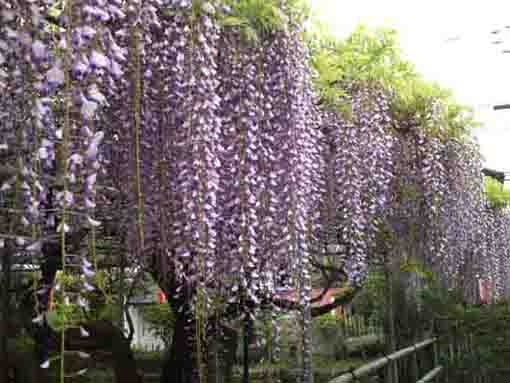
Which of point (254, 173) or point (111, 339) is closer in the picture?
point (254, 173)

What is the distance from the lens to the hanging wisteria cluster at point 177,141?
1.75 m

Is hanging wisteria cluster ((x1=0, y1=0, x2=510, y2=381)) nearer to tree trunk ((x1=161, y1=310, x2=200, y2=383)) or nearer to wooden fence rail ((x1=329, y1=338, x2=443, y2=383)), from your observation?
wooden fence rail ((x1=329, y1=338, x2=443, y2=383))

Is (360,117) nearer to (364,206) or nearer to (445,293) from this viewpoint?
(364,206)

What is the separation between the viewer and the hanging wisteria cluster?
1.75m

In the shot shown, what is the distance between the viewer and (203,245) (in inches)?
98.4

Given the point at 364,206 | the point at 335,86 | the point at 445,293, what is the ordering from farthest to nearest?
the point at 445,293 < the point at 364,206 < the point at 335,86

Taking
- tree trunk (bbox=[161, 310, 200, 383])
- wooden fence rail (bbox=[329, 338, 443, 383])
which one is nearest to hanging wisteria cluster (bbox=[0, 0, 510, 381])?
wooden fence rail (bbox=[329, 338, 443, 383])

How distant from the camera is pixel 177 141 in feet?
8.70

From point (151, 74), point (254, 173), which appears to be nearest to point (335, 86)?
point (254, 173)

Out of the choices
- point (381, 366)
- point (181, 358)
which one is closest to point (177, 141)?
point (381, 366)

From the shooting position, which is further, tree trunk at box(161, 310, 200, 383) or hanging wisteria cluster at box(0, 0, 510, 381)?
tree trunk at box(161, 310, 200, 383)

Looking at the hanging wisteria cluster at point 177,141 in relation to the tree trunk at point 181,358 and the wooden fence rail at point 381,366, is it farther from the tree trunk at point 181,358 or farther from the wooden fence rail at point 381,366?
the tree trunk at point 181,358

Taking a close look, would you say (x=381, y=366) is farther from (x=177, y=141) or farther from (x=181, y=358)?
(x=177, y=141)

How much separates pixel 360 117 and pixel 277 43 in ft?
4.34
